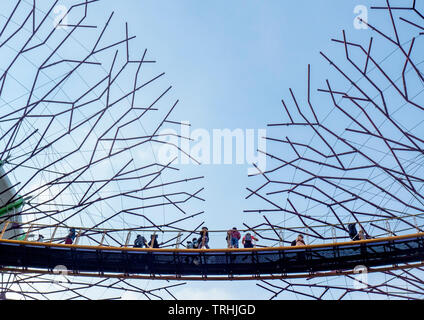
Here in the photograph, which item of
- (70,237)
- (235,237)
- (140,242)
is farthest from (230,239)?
(70,237)

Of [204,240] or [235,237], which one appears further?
[235,237]

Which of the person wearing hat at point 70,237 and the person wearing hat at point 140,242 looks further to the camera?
the person wearing hat at point 70,237

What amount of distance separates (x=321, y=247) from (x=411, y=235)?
3.57 meters

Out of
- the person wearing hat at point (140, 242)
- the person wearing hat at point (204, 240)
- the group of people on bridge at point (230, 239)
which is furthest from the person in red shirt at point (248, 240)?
the person wearing hat at point (140, 242)

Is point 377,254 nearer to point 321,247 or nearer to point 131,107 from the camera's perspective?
point 321,247

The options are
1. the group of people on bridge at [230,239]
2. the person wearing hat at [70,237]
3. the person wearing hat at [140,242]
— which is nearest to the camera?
the group of people on bridge at [230,239]

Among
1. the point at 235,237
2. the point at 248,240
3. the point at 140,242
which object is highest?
the point at 235,237

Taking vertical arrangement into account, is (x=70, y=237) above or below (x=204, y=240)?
above

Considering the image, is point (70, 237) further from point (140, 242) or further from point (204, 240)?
point (204, 240)

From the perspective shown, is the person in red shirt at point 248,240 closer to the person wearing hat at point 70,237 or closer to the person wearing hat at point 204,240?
the person wearing hat at point 204,240

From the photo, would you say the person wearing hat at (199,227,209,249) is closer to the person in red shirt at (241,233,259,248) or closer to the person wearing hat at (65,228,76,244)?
the person in red shirt at (241,233,259,248)

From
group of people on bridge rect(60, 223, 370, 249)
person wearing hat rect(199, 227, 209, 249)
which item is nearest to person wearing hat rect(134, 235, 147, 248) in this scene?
group of people on bridge rect(60, 223, 370, 249)

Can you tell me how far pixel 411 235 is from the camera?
19.7 metres
